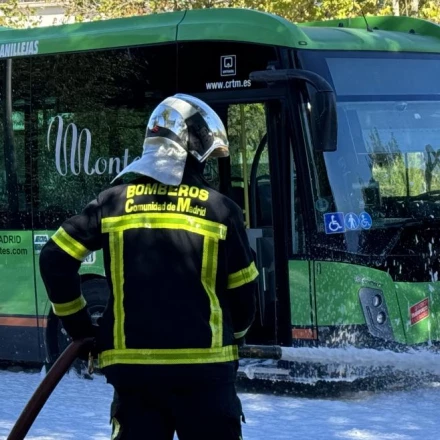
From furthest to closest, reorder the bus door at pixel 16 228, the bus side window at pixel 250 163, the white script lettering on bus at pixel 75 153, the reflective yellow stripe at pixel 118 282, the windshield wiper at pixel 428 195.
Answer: the bus door at pixel 16 228
the white script lettering on bus at pixel 75 153
the bus side window at pixel 250 163
the windshield wiper at pixel 428 195
the reflective yellow stripe at pixel 118 282

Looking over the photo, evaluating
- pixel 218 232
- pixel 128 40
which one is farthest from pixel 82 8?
pixel 218 232

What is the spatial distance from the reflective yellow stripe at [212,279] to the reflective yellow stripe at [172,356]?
4cm

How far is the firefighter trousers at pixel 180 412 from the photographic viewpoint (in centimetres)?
417

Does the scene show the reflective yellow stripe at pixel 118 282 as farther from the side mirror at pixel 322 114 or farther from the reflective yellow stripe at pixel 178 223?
the side mirror at pixel 322 114

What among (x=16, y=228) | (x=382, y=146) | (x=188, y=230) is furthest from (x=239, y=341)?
(x=16, y=228)

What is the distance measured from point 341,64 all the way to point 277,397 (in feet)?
8.32

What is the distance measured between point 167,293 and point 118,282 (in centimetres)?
19

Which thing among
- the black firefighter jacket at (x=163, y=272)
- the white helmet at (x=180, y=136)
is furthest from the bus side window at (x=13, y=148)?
the black firefighter jacket at (x=163, y=272)

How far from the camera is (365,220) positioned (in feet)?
30.8

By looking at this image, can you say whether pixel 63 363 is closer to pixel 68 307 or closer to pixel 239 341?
pixel 68 307

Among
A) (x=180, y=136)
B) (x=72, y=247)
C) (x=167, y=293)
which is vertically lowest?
(x=167, y=293)

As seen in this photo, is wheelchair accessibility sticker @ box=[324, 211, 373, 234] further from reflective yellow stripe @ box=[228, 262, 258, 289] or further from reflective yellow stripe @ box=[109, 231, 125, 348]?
reflective yellow stripe @ box=[109, 231, 125, 348]

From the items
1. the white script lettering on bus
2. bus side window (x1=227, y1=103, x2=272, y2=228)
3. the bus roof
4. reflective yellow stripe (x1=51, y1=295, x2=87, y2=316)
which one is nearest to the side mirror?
the bus roof

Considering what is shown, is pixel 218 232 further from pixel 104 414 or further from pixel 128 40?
pixel 128 40
